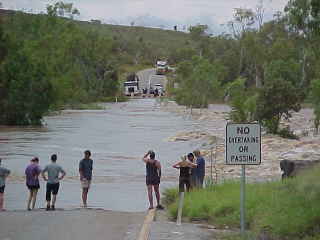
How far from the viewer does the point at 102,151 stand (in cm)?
4322

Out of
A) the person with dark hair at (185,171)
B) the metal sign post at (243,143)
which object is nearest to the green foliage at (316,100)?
the person with dark hair at (185,171)

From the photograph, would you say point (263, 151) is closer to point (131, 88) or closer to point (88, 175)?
point (88, 175)

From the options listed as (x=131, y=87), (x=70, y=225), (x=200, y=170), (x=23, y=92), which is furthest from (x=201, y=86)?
(x=70, y=225)

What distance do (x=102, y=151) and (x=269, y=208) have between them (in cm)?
2957

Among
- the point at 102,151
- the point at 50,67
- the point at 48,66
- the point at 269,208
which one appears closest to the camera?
the point at 269,208

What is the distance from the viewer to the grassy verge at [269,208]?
41.1 ft

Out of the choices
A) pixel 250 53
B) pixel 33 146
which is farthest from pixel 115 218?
pixel 250 53

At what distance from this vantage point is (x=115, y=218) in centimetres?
1612

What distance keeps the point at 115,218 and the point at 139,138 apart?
3636 centimetres

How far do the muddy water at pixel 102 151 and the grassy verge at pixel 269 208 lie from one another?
15.9 ft

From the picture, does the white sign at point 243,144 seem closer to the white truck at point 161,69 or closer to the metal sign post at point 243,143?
the metal sign post at point 243,143

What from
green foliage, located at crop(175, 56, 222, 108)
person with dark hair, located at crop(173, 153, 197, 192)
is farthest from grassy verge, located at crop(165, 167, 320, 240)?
green foliage, located at crop(175, 56, 222, 108)

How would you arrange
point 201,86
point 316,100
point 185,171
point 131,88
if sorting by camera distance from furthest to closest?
1. point 131,88
2. point 201,86
3. point 316,100
4. point 185,171

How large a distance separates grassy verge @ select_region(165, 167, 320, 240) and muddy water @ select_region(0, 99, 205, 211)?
484 centimetres
